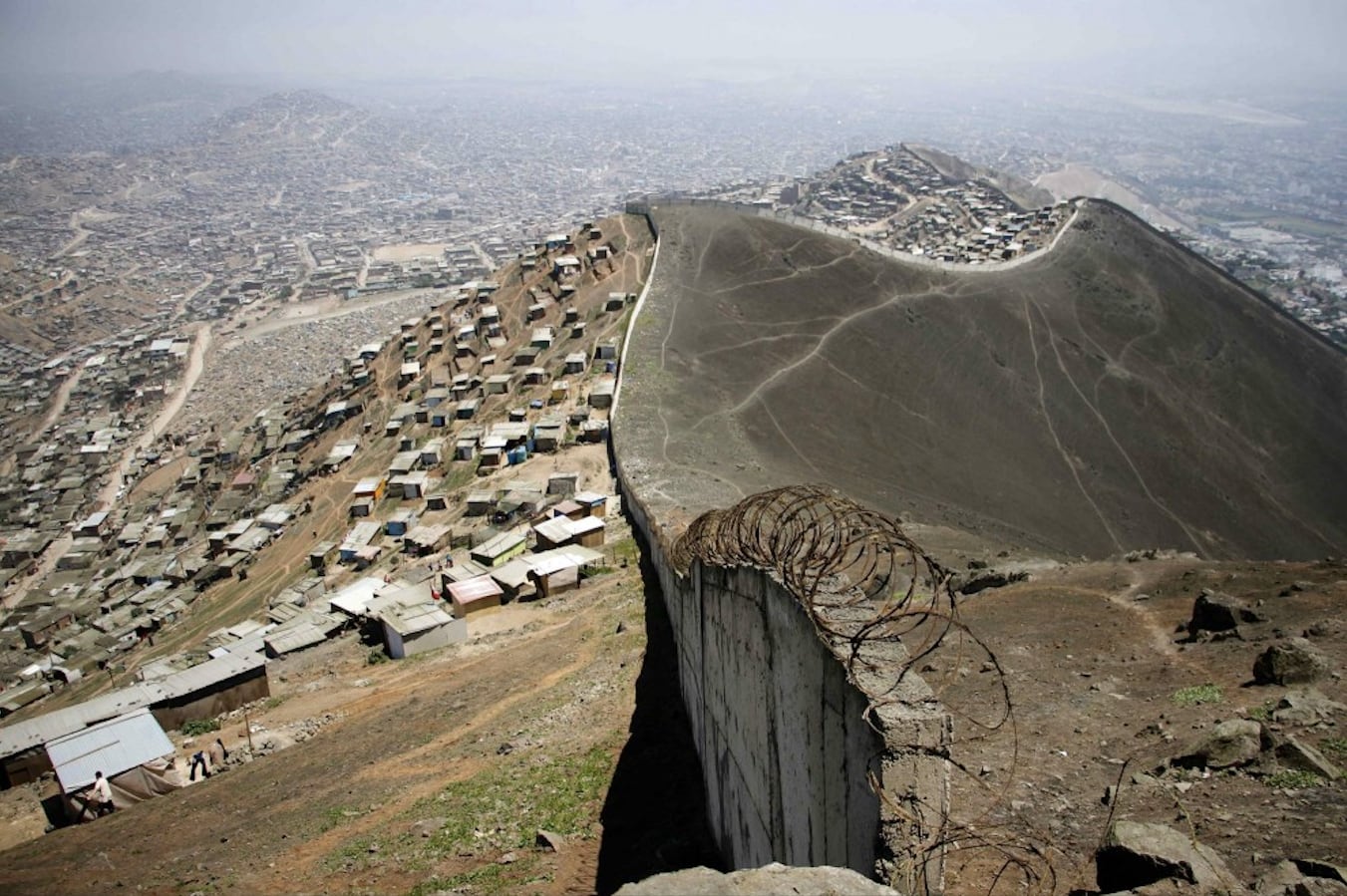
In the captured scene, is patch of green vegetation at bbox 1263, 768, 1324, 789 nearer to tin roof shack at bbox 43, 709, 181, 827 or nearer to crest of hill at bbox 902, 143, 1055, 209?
tin roof shack at bbox 43, 709, 181, 827

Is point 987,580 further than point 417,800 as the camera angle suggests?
Yes

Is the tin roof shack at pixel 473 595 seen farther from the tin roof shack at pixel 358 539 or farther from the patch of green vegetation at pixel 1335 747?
the patch of green vegetation at pixel 1335 747

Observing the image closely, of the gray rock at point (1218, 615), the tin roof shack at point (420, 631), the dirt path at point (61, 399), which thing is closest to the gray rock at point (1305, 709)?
the gray rock at point (1218, 615)

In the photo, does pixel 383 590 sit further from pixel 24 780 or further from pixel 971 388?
pixel 971 388

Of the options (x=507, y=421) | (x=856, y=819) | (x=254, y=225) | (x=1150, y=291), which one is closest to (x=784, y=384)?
(x=507, y=421)

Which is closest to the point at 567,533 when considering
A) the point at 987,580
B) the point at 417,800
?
the point at 987,580

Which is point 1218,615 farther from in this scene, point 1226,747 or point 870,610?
point 870,610
